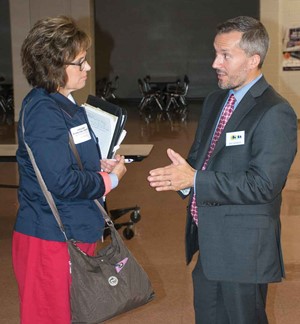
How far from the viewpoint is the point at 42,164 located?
2.41 m

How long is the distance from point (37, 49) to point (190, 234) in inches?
43.6

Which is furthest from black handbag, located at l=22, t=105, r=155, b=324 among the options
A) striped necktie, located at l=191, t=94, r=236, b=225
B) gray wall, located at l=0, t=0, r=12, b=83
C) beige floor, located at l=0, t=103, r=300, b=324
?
gray wall, located at l=0, t=0, r=12, b=83

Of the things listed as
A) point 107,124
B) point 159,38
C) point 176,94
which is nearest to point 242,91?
point 107,124

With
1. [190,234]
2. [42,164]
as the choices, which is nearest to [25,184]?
[42,164]

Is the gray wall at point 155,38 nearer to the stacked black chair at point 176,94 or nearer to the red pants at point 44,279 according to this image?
the stacked black chair at point 176,94

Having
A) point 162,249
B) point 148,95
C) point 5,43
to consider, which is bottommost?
point 148,95

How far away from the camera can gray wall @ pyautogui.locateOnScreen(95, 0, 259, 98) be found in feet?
69.6

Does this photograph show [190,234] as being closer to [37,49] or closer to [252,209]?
[252,209]

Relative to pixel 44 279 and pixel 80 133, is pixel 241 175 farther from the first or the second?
pixel 44 279

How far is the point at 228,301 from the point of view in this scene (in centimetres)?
275

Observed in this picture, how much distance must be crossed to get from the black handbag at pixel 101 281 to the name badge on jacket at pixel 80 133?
1.3 inches

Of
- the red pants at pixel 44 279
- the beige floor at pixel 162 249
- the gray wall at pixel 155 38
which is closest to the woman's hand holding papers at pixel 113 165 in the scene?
the red pants at pixel 44 279

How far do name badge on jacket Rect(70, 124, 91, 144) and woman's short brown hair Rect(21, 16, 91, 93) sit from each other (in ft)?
0.59

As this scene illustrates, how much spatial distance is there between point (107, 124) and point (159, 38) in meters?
19.2
